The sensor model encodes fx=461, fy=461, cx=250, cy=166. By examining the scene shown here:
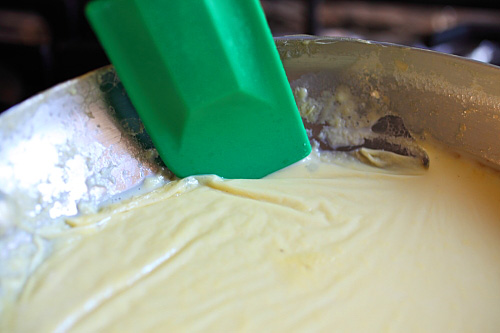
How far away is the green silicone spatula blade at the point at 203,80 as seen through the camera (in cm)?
95

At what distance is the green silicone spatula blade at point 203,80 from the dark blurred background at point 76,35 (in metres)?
1.31

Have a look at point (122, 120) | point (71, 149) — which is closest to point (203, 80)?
point (122, 120)

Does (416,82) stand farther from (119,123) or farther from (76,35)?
(76,35)

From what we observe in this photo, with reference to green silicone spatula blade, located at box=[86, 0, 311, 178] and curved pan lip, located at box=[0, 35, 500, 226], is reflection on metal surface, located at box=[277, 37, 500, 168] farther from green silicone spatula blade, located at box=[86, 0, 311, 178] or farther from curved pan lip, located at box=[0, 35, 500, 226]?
green silicone spatula blade, located at box=[86, 0, 311, 178]

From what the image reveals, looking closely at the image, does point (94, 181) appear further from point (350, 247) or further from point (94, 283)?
point (350, 247)

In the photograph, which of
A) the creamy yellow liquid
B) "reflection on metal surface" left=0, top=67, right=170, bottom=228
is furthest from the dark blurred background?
"reflection on metal surface" left=0, top=67, right=170, bottom=228

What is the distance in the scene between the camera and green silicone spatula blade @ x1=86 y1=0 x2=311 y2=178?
0.95m

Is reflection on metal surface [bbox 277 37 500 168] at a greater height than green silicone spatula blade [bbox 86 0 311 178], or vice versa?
green silicone spatula blade [bbox 86 0 311 178]

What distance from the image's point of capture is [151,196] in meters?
1.07

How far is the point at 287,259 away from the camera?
0.94m

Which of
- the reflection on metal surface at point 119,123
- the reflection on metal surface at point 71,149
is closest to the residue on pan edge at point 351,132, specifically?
the reflection on metal surface at point 119,123

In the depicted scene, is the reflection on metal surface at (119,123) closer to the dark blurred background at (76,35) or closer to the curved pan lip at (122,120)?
the curved pan lip at (122,120)

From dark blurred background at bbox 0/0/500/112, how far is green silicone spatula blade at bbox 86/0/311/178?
1315mm

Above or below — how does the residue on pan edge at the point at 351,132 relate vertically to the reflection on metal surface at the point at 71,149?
below
